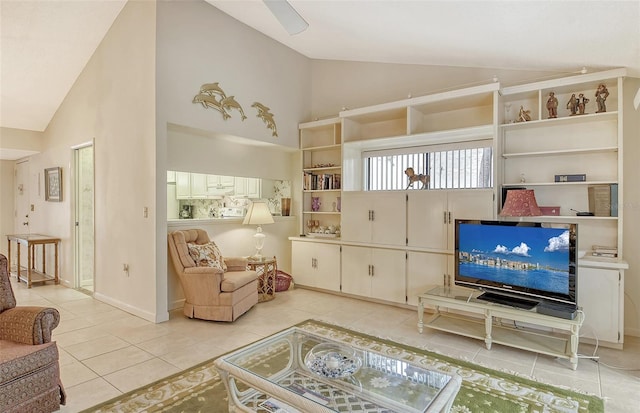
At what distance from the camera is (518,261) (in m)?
3.15

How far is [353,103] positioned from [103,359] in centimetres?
444

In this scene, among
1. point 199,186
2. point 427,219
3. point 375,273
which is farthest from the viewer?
point 199,186

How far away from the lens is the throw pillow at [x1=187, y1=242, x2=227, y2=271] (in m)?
3.98

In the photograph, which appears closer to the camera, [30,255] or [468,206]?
[468,206]

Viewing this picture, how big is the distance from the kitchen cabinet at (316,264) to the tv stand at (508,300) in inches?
80.5

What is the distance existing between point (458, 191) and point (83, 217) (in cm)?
539

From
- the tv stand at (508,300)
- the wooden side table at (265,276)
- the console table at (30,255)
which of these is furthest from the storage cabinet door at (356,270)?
the console table at (30,255)

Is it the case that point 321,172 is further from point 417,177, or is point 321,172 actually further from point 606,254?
point 606,254

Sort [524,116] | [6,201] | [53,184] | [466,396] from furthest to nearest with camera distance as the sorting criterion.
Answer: [6,201]
[53,184]
[524,116]
[466,396]

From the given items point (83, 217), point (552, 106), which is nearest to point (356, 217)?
point (552, 106)

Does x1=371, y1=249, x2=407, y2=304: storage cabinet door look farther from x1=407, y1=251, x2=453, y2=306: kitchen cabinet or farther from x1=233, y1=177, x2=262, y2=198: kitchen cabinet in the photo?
x1=233, y1=177, x2=262, y2=198: kitchen cabinet

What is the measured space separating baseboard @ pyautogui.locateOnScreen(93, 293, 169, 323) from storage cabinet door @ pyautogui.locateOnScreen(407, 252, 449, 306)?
2.83 m

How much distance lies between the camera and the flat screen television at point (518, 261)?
288 centimetres

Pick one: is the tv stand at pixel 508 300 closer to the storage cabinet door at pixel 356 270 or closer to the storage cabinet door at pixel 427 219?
the storage cabinet door at pixel 427 219
